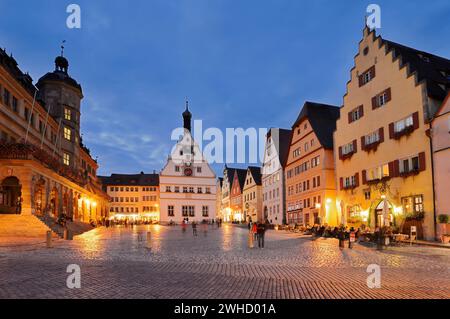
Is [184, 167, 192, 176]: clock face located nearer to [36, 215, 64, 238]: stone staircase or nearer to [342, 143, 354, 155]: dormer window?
[342, 143, 354, 155]: dormer window

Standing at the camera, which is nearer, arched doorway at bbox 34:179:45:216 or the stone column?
the stone column

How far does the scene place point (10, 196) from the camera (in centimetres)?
3462

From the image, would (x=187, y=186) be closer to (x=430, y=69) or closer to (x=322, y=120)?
(x=322, y=120)

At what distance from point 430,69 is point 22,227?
3344 centimetres

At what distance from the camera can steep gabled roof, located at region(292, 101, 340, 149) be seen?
4669 cm

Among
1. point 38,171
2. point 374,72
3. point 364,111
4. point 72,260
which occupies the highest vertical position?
point 374,72

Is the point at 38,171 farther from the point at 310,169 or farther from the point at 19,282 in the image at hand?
the point at 310,169

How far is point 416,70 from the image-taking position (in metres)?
29.9

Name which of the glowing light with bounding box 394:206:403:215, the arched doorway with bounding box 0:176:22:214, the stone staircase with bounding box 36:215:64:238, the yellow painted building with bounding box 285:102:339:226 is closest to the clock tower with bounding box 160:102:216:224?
the yellow painted building with bounding box 285:102:339:226

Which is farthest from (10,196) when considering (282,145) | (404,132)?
(282,145)

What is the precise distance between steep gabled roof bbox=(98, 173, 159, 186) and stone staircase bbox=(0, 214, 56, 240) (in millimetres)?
87883

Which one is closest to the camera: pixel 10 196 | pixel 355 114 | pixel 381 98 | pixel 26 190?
Answer: pixel 26 190
